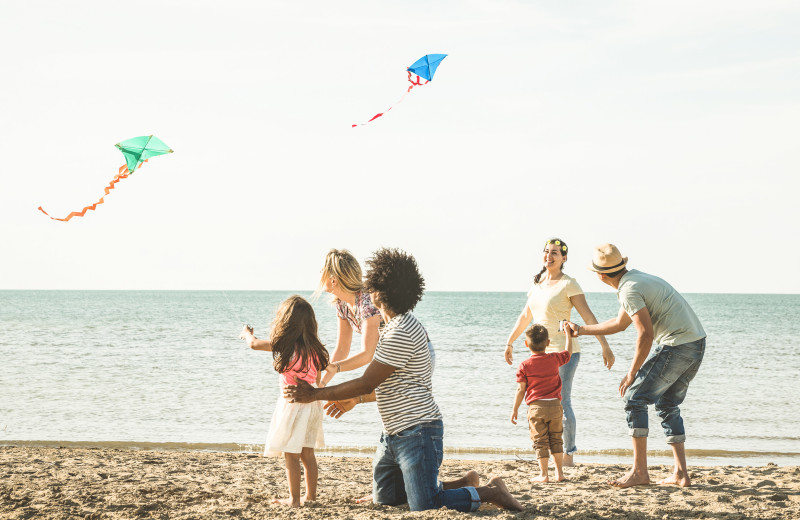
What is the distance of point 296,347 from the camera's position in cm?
441

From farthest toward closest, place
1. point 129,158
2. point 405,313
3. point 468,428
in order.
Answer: point 468,428, point 129,158, point 405,313

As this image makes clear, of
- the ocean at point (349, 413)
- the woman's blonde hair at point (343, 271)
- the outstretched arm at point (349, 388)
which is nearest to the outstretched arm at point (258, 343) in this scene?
the woman's blonde hair at point (343, 271)

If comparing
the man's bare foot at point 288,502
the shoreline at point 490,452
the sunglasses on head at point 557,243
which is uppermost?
the sunglasses on head at point 557,243

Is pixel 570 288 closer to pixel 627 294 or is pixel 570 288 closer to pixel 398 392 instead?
pixel 627 294

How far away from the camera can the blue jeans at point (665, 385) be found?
16.2 feet

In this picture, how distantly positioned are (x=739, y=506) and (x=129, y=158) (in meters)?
5.56

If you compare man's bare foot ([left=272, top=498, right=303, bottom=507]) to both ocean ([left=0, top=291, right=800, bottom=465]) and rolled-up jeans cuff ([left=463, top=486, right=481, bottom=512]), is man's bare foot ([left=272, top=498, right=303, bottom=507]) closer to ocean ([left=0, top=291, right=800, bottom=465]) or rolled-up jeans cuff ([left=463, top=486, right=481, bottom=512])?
rolled-up jeans cuff ([left=463, top=486, right=481, bottom=512])

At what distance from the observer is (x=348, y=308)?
490 centimetres

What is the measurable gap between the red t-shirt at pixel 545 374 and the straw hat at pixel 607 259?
68cm

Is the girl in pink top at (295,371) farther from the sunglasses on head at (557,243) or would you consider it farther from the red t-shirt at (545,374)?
the sunglasses on head at (557,243)

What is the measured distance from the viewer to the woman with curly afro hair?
3.93 meters

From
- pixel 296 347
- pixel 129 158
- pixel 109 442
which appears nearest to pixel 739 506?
pixel 296 347

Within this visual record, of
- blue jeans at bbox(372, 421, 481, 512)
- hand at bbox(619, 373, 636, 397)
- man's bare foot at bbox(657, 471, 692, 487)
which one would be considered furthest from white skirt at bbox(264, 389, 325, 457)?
man's bare foot at bbox(657, 471, 692, 487)

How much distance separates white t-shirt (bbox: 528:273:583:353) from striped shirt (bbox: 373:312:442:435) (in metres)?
1.74
